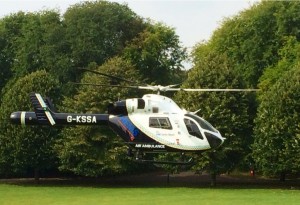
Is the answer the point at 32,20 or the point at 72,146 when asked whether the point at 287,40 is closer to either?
the point at 72,146

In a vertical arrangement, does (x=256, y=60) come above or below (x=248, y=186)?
above

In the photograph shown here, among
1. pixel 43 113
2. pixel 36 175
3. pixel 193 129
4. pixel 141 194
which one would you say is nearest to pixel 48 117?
pixel 43 113

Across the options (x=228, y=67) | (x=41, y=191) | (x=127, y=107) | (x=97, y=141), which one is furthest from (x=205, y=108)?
(x=127, y=107)

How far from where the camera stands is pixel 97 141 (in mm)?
53594

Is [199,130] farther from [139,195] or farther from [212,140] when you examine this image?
[139,195]

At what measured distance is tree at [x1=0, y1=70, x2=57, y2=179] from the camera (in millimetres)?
53906

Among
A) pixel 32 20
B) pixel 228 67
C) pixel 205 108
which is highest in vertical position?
pixel 32 20

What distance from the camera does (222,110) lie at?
2025 inches

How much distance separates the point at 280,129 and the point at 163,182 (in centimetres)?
1427

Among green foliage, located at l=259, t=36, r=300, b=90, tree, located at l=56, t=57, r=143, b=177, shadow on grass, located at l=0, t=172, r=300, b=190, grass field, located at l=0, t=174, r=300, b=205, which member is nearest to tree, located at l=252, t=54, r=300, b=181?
grass field, located at l=0, t=174, r=300, b=205

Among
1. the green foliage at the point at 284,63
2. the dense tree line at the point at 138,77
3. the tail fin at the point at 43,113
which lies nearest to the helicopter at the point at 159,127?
the tail fin at the point at 43,113

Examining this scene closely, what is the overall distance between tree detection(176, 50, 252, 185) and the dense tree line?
0.09 meters

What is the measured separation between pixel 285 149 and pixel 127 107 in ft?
84.2

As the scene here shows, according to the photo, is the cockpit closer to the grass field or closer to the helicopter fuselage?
the helicopter fuselage
